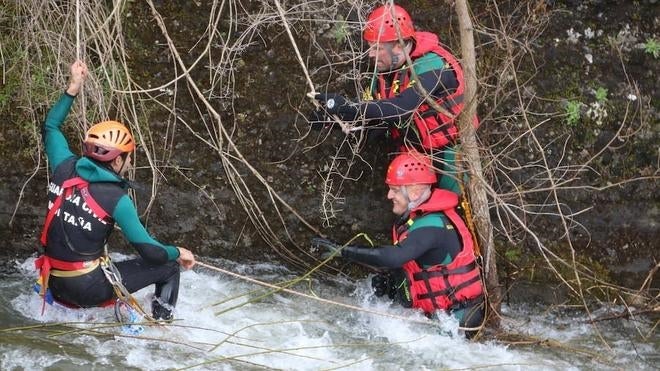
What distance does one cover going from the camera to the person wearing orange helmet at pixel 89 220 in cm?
545

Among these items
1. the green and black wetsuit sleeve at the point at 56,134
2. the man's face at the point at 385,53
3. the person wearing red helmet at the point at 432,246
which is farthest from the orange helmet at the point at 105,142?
the man's face at the point at 385,53

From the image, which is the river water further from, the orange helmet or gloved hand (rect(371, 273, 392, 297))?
the orange helmet

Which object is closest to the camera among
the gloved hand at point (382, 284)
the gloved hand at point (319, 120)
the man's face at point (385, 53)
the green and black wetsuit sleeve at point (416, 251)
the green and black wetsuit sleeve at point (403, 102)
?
the green and black wetsuit sleeve at point (416, 251)

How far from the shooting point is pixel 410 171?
6062mm

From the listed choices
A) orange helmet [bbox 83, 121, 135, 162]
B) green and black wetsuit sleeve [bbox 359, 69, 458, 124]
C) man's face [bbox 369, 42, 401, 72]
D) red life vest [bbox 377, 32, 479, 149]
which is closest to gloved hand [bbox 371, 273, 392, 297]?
red life vest [bbox 377, 32, 479, 149]

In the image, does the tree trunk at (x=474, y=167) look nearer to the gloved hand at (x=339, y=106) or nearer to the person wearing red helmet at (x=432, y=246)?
the person wearing red helmet at (x=432, y=246)

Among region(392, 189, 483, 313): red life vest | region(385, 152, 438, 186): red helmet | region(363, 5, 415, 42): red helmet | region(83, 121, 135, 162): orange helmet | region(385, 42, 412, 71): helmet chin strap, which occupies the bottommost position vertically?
region(392, 189, 483, 313): red life vest

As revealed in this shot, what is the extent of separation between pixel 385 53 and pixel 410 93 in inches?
14.3

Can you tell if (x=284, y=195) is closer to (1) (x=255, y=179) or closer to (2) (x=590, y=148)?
(1) (x=255, y=179)

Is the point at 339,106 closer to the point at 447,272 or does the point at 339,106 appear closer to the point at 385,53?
the point at 385,53

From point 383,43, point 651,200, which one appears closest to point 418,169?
point 383,43

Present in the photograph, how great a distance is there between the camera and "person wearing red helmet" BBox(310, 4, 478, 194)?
5.96 metres

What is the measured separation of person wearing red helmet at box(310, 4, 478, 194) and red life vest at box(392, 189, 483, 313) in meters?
0.25

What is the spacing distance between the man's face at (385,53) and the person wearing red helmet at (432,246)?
0.64 metres
